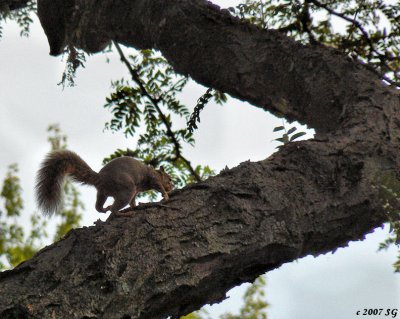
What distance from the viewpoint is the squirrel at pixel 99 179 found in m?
3.22

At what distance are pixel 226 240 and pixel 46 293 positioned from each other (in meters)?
0.66

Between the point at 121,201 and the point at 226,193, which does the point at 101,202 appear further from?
the point at 226,193

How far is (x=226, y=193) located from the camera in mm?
2523

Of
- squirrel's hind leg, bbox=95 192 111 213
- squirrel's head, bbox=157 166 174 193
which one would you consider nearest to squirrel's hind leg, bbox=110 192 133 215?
squirrel's hind leg, bbox=95 192 111 213

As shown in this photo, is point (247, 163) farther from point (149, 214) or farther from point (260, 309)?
point (260, 309)

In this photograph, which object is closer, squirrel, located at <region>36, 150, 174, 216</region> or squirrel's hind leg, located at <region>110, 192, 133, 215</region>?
squirrel, located at <region>36, 150, 174, 216</region>

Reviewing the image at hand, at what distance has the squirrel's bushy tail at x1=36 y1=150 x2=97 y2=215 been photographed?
3191mm

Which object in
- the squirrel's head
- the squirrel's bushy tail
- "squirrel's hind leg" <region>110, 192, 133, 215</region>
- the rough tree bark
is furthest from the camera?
the squirrel's head

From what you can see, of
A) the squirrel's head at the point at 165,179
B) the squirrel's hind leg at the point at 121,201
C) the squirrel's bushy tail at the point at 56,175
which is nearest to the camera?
the squirrel's bushy tail at the point at 56,175

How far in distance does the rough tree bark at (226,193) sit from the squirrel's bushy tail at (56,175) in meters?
0.62

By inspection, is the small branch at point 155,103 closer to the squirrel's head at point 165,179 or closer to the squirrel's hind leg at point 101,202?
the squirrel's head at point 165,179

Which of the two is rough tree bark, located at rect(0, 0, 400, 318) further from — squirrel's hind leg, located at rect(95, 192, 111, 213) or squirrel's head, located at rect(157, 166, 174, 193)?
squirrel's hind leg, located at rect(95, 192, 111, 213)

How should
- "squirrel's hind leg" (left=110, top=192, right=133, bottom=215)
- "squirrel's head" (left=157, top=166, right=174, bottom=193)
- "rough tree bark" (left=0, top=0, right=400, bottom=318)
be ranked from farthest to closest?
1. "squirrel's head" (left=157, top=166, right=174, bottom=193)
2. "squirrel's hind leg" (left=110, top=192, right=133, bottom=215)
3. "rough tree bark" (left=0, top=0, right=400, bottom=318)

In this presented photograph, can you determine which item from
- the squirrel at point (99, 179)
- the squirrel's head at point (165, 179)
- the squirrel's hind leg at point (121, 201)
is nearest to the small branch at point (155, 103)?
the squirrel's head at point (165, 179)
